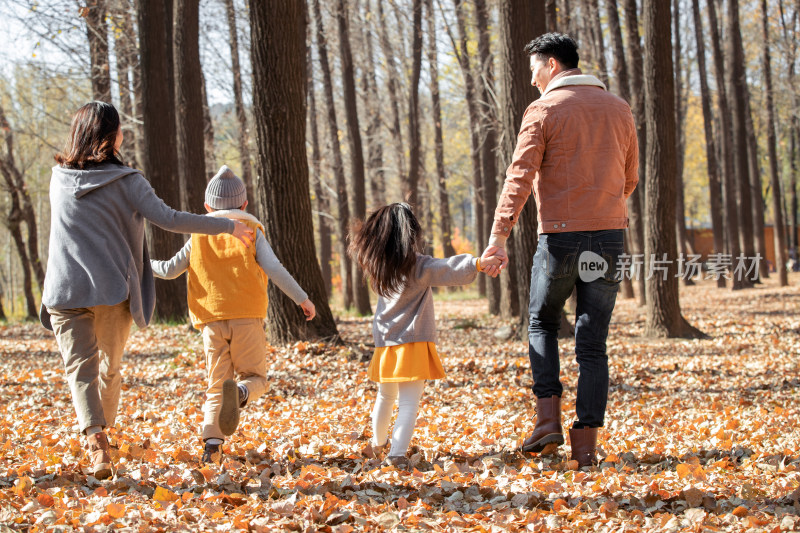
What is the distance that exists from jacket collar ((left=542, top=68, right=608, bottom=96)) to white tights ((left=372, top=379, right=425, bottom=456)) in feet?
6.20

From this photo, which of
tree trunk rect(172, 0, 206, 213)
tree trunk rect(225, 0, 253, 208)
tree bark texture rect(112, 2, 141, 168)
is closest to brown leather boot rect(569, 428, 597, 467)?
tree trunk rect(172, 0, 206, 213)

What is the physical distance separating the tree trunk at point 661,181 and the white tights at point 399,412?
7640 mm

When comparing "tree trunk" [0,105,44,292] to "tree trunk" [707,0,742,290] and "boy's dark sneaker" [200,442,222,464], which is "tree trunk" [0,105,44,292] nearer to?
"boy's dark sneaker" [200,442,222,464]

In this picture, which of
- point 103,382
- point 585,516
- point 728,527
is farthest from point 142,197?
point 728,527

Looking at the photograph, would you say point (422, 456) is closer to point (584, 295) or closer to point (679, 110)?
point (584, 295)

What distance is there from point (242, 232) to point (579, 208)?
6.29ft

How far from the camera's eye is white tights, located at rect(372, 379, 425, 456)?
13.9 ft

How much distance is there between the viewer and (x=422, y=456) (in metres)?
4.45

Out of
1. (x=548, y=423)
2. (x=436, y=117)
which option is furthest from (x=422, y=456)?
(x=436, y=117)

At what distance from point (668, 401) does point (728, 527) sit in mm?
3582

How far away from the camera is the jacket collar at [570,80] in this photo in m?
4.23

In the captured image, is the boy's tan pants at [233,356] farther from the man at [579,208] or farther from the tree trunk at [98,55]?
the tree trunk at [98,55]

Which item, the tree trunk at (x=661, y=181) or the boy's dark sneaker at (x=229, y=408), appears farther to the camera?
the tree trunk at (x=661, y=181)

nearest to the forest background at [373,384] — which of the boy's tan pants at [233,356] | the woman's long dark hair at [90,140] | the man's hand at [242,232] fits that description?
the boy's tan pants at [233,356]
